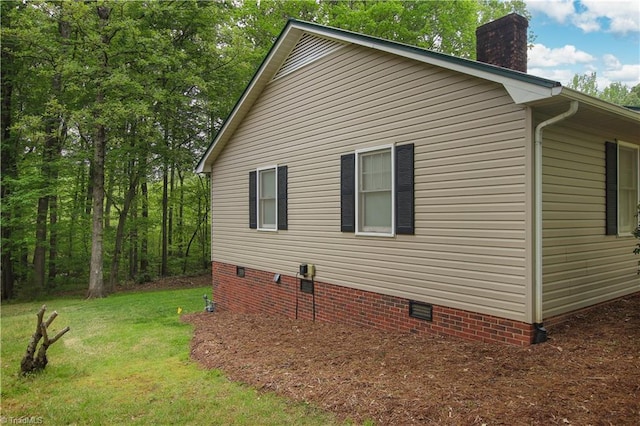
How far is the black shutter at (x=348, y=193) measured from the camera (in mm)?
7145

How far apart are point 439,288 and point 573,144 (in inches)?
108

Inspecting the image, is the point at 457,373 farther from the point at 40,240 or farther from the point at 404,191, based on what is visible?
the point at 40,240

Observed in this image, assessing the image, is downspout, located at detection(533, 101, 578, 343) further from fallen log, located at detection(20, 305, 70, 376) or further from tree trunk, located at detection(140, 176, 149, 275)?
tree trunk, located at detection(140, 176, 149, 275)

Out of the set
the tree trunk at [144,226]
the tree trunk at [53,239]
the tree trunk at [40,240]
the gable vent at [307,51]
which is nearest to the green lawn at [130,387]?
the gable vent at [307,51]

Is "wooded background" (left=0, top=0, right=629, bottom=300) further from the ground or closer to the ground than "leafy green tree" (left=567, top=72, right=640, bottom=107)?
closer to the ground

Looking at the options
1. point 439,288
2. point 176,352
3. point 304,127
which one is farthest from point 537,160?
point 176,352

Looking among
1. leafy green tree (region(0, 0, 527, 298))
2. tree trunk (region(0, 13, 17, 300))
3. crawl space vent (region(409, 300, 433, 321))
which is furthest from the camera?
tree trunk (region(0, 13, 17, 300))

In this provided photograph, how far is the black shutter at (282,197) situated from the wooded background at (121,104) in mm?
8499

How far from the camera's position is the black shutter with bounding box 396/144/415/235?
6.18 meters

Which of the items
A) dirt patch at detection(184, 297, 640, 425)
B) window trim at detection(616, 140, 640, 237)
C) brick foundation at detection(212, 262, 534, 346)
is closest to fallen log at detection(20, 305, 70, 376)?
dirt patch at detection(184, 297, 640, 425)

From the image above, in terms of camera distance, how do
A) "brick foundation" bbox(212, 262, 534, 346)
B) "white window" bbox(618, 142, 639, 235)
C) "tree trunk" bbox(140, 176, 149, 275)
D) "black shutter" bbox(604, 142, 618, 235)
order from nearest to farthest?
"brick foundation" bbox(212, 262, 534, 346) → "black shutter" bbox(604, 142, 618, 235) → "white window" bbox(618, 142, 639, 235) → "tree trunk" bbox(140, 176, 149, 275)

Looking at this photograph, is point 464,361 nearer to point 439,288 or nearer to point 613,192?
point 439,288

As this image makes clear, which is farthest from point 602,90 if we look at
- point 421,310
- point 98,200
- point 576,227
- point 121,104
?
point 421,310

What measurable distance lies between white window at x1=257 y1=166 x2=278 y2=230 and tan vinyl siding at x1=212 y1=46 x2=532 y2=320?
225mm
